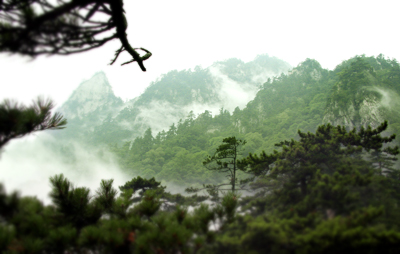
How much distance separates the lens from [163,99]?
9875cm

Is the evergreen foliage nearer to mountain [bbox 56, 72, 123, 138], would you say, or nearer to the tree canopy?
the tree canopy

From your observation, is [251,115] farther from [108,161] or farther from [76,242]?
[76,242]

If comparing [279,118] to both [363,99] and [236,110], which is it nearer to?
[236,110]

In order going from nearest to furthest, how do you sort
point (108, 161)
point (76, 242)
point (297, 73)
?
1. point (76, 242)
2. point (108, 161)
3. point (297, 73)

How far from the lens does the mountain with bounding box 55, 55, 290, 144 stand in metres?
84.2

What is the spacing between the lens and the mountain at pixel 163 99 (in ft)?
276

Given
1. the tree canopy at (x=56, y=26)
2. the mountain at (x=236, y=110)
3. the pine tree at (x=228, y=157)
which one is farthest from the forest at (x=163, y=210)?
the mountain at (x=236, y=110)

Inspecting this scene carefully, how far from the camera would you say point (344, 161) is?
7344 millimetres

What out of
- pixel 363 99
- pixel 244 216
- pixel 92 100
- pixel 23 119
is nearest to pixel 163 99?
pixel 92 100

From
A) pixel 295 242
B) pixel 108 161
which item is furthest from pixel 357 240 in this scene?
pixel 108 161

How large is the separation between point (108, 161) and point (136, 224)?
61730 mm

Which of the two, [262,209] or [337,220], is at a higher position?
[337,220]

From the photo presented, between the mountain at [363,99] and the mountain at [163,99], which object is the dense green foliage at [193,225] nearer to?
the mountain at [363,99]

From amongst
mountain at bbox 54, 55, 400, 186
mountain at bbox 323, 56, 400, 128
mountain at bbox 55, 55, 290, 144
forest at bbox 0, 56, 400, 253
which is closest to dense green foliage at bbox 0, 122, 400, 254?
forest at bbox 0, 56, 400, 253
